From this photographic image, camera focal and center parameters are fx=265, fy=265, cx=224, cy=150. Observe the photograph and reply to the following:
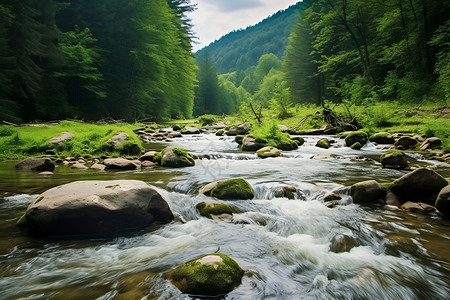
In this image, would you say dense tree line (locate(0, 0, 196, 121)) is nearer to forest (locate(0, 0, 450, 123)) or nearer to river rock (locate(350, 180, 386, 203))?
forest (locate(0, 0, 450, 123))

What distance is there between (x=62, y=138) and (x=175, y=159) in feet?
16.5

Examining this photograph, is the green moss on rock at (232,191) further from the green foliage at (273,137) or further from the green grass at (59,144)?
the green foliage at (273,137)

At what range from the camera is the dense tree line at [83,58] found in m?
14.1

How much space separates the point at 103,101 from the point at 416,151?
2262 cm

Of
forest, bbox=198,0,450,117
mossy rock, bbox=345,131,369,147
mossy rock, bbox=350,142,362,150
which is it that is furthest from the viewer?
forest, bbox=198,0,450,117

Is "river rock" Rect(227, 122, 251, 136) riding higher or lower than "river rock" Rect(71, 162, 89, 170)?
higher

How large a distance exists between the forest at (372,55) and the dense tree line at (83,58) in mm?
10472

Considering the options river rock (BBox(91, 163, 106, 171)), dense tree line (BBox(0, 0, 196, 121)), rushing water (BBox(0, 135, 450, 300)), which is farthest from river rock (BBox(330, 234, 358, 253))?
dense tree line (BBox(0, 0, 196, 121))

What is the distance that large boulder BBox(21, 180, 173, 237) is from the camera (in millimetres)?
3365

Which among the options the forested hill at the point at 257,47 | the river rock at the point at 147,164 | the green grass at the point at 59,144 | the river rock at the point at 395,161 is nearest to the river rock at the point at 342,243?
the river rock at the point at 395,161

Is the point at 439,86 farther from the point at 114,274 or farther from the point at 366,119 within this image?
the point at 114,274

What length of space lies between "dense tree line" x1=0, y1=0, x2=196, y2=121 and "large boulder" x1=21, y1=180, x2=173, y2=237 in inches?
513

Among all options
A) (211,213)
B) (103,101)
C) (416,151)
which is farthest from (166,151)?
(103,101)

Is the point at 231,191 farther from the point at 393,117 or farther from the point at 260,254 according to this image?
the point at 393,117
